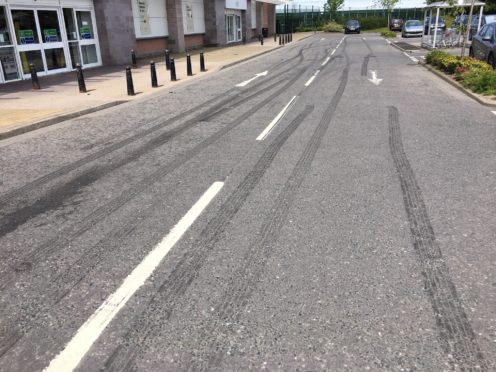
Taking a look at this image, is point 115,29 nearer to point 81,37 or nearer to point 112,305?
point 81,37

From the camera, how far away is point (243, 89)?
44.4 ft

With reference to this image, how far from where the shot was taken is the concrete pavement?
942 centimetres

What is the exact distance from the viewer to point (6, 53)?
14703 millimetres

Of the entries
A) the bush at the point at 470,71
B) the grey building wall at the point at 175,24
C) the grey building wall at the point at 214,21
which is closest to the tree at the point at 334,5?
the grey building wall at the point at 214,21

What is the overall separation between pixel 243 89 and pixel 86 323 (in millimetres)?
11468

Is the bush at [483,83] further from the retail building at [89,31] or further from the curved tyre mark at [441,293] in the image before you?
the retail building at [89,31]

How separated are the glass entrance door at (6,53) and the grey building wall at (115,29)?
18.0 ft

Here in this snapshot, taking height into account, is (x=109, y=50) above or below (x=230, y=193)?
above

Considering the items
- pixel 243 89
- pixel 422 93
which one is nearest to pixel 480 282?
pixel 422 93

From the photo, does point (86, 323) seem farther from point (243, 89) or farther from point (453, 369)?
point (243, 89)

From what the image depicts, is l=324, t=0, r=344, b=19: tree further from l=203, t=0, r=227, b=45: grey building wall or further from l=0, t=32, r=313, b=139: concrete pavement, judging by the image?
l=0, t=32, r=313, b=139: concrete pavement

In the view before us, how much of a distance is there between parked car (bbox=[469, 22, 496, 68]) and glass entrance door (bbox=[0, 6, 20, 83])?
56.3ft

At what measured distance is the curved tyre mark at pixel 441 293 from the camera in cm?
255

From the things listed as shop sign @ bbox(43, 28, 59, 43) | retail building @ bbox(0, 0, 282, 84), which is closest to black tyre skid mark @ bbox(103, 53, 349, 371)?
retail building @ bbox(0, 0, 282, 84)
